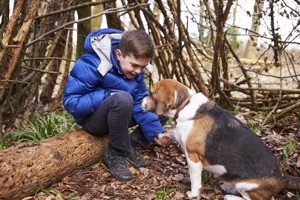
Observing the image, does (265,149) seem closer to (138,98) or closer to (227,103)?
(138,98)

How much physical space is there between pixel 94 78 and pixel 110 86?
28cm

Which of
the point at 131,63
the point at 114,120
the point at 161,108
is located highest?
the point at 131,63

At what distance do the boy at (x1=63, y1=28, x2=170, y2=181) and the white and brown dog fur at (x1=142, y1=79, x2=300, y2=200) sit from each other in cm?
38

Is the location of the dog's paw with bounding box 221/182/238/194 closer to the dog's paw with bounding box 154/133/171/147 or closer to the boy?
the dog's paw with bounding box 154/133/171/147

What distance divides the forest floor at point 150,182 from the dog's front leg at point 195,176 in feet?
0.41

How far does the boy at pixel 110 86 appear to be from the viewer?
397cm

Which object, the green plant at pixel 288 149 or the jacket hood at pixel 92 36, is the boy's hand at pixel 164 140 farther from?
the green plant at pixel 288 149

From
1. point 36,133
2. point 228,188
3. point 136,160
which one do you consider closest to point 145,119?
point 136,160

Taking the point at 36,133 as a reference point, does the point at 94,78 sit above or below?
above

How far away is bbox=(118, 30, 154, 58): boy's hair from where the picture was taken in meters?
3.87

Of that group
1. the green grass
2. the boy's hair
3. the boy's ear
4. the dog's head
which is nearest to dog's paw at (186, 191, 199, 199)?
the dog's head

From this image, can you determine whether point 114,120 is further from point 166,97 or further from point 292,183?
point 292,183

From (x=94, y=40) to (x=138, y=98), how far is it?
101 cm

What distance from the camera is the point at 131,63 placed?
3.97 m
